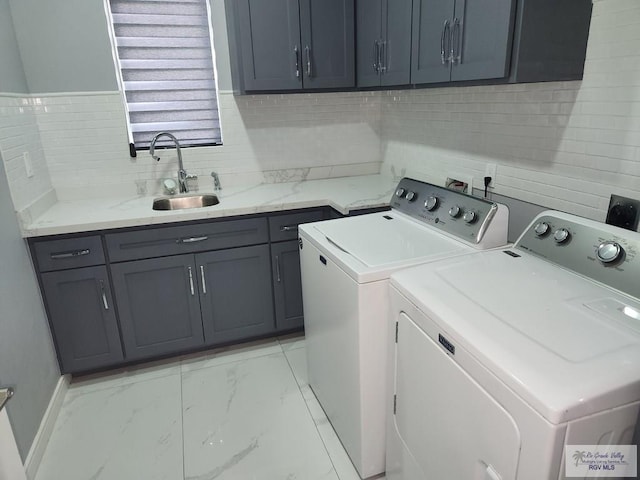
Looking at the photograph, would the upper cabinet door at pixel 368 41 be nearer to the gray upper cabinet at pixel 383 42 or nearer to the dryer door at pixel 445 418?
the gray upper cabinet at pixel 383 42

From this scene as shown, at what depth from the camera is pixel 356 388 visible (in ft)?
5.29

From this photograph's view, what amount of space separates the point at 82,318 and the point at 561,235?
87.7 inches

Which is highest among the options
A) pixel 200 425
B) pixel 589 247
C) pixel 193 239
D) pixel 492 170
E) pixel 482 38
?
pixel 482 38

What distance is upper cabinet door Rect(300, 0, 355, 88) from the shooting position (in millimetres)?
2428

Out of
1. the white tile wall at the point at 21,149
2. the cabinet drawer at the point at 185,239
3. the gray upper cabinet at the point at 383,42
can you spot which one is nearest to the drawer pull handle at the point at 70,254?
the cabinet drawer at the point at 185,239

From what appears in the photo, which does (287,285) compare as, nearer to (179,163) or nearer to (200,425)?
(200,425)

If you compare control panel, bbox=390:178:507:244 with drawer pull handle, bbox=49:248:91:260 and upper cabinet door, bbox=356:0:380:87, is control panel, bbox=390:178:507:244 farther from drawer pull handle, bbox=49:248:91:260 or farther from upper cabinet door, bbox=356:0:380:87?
drawer pull handle, bbox=49:248:91:260

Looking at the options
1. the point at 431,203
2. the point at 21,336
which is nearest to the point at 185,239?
the point at 21,336

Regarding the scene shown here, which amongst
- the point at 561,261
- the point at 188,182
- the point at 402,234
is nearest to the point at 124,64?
the point at 188,182

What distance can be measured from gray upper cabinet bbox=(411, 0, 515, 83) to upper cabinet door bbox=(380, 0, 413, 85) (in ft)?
0.20

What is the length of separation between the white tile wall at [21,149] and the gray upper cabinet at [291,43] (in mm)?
1125

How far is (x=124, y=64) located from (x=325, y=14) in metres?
1.20

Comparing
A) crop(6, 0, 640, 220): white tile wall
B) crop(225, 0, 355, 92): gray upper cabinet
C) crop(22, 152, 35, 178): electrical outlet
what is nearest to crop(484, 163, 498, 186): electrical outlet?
crop(6, 0, 640, 220): white tile wall

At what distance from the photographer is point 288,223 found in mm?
2463
